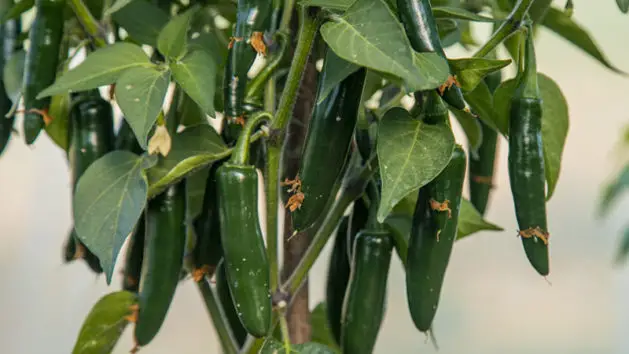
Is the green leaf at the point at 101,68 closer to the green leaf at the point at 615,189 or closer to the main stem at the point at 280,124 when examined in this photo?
the main stem at the point at 280,124

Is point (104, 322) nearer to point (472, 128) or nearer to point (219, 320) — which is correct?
point (219, 320)

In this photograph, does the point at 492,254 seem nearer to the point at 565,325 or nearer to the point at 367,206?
the point at 565,325

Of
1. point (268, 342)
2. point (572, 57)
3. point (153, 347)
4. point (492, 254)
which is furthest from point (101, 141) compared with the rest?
Result: point (572, 57)

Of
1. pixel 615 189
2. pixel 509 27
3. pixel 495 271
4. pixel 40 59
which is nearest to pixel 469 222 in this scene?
Result: pixel 509 27

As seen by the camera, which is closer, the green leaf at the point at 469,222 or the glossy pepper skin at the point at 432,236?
the glossy pepper skin at the point at 432,236

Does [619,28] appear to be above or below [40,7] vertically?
below

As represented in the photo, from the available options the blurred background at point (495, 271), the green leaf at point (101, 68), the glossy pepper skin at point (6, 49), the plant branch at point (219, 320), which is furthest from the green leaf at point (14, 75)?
the blurred background at point (495, 271)
